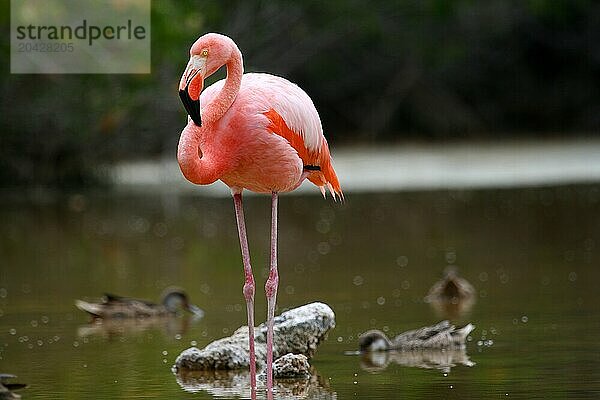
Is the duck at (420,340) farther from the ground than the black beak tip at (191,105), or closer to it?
closer to it

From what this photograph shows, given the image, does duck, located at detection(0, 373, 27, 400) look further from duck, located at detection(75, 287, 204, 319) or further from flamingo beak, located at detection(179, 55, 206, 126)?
duck, located at detection(75, 287, 204, 319)

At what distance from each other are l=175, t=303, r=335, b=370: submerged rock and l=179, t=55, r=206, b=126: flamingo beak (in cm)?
165

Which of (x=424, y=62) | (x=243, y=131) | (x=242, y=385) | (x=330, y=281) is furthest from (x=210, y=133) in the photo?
(x=424, y=62)

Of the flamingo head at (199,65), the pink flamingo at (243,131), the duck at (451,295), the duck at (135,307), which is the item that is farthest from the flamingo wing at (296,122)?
the duck at (451,295)

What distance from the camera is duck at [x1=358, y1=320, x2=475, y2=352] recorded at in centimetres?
866

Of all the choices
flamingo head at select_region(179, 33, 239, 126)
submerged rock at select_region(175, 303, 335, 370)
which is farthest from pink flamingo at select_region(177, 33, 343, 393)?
submerged rock at select_region(175, 303, 335, 370)

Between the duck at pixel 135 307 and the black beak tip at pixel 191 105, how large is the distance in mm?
3596

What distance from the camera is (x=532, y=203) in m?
19.4

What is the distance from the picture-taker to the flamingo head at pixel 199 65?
707 centimetres

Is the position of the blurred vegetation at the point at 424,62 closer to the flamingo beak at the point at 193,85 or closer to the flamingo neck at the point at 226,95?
the flamingo neck at the point at 226,95

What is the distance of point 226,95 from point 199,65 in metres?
0.27

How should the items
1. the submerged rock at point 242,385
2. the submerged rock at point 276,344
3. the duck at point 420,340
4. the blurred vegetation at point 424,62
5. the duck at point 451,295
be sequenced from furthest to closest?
the blurred vegetation at point 424,62
the duck at point 451,295
the duck at point 420,340
the submerged rock at point 276,344
the submerged rock at point 242,385

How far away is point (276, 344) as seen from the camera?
27.6 ft

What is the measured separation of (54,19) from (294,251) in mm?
6799
